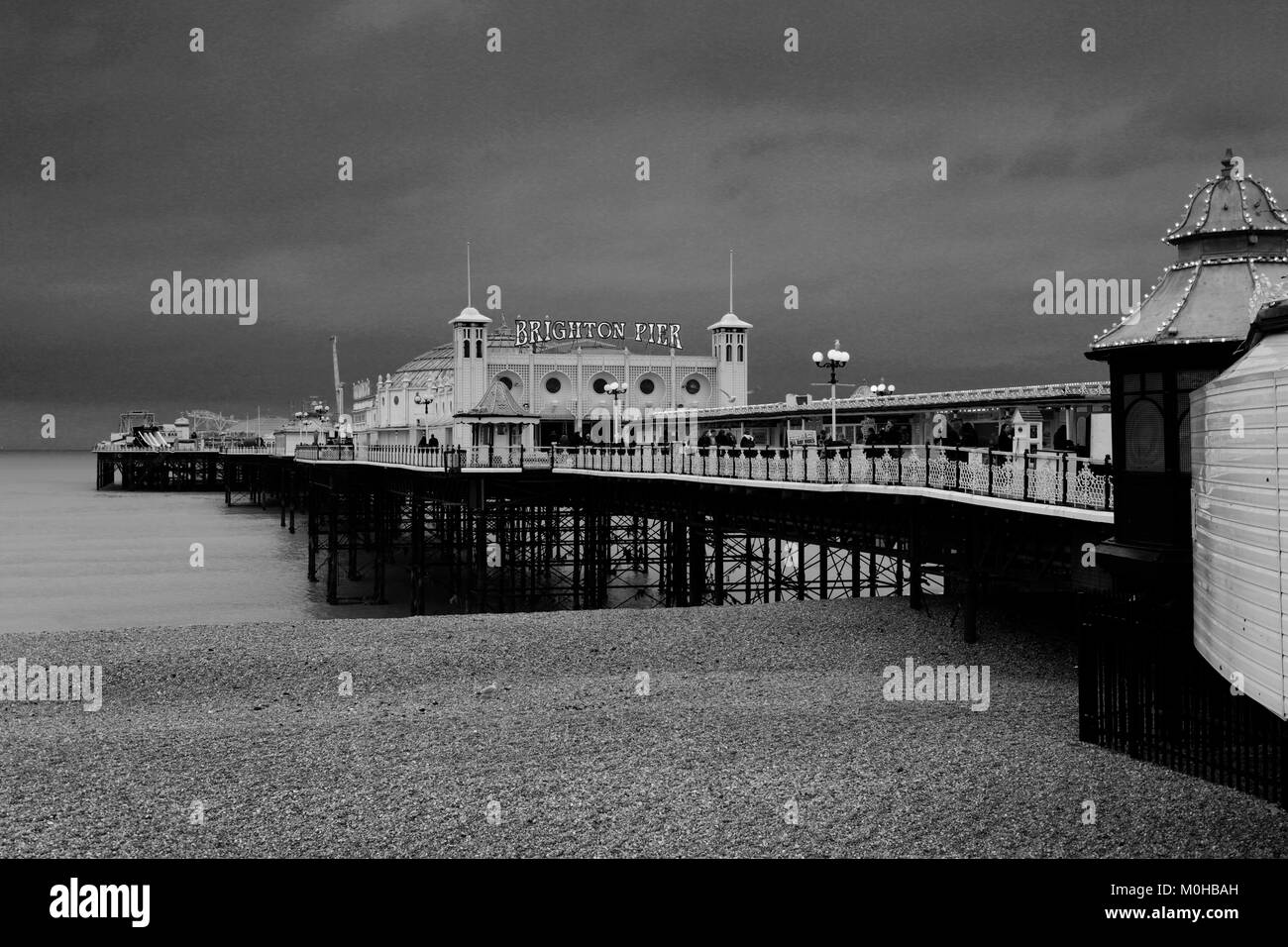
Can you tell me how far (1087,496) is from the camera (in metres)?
15.7

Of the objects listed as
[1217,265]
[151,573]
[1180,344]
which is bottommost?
[151,573]

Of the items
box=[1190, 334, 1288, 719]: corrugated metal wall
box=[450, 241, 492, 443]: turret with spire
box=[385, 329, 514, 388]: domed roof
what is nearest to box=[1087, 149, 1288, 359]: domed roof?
box=[1190, 334, 1288, 719]: corrugated metal wall

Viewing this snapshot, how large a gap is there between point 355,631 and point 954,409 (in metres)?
18.6

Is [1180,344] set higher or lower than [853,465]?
higher

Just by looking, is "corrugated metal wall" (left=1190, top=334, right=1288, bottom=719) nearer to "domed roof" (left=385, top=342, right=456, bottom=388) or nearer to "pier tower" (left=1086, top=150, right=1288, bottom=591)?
"pier tower" (left=1086, top=150, right=1288, bottom=591)

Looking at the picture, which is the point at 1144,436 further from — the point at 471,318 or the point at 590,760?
the point at 471,318

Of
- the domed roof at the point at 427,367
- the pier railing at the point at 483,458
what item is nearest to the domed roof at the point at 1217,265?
the pier railing at the point at 483,458

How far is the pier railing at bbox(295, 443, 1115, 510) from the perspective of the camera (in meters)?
16.3

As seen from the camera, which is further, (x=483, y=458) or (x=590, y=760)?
(x=483, y=458)

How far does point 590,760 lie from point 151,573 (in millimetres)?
44363

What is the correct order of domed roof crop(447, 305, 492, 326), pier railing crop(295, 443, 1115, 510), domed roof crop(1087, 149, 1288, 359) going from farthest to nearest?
1. domed roof crop(447, 305, 492, 326)
2. pier railing crop(295, 443, 1115, 510)
3. domed roof crop(1087, 149, 1288, 359)

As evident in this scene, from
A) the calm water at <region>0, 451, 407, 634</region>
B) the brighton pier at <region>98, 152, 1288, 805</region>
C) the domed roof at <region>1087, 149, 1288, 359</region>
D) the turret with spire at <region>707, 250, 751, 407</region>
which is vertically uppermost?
the turret with spire at <region>707, 250, 751, 407</region>

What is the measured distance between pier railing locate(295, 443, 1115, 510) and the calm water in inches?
279

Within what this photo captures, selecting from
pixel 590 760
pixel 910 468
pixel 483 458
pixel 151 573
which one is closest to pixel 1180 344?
pixel 590 760
